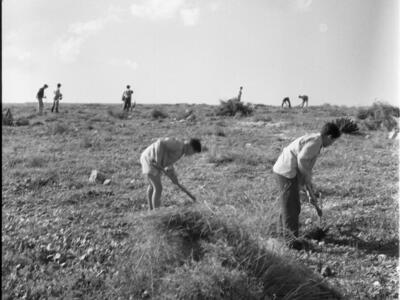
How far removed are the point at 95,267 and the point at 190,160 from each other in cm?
525

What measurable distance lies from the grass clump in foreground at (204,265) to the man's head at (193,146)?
1.41m

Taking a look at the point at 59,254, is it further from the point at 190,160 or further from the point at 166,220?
the point at 190,160

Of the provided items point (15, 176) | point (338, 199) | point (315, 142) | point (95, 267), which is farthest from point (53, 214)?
point (338, 199)

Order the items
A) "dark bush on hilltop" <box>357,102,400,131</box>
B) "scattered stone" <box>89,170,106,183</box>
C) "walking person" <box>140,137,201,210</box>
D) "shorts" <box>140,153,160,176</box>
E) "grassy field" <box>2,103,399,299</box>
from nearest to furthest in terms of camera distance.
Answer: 1. "grassy field" <box>2,103,399,299</box>
2. "walking person" <box>140,137,201,210</box>
3. "shorts" <box>140,153,160,176</box>
4. "scattered stone" <box>89,170,106,183</box>
5. "dark bush on hilltop" <box>357,102,400,131</box>

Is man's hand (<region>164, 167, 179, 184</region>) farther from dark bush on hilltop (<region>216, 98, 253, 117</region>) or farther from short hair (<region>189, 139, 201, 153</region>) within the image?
dark bush on hilltop (<region>216, 98, 253, 117</region>)

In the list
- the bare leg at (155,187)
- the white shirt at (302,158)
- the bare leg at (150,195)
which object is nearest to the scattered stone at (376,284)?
the white shirt at (302,158)

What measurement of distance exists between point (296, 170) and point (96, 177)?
3.75 meters

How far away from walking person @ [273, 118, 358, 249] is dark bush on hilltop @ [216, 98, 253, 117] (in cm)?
1545

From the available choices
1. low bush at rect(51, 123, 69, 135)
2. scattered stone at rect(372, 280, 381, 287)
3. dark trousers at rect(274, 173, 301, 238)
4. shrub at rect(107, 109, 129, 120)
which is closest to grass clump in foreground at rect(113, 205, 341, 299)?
scattered stone at rect(372, 280, 381, 287)

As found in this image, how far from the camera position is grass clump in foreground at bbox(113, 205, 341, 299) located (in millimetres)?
3059

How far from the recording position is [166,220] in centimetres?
339

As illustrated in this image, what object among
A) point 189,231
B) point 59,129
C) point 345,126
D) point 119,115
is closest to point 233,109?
point 119,115

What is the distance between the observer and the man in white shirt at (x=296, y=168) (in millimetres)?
4297

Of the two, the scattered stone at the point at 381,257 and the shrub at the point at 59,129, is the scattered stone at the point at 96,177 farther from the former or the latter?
the shrub at the point at 59,129
